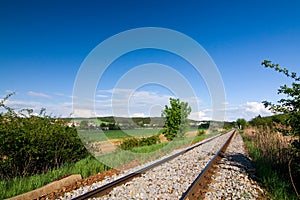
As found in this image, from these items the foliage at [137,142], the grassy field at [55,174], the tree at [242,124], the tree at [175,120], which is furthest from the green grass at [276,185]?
the tree at [242,124]

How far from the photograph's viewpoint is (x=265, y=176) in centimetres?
663

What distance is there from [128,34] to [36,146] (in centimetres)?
1031

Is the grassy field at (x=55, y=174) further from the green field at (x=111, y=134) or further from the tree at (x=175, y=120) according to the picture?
the tree at (x=175, y=120)

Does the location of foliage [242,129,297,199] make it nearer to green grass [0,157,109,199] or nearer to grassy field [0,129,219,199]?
grassy field [0,129,219,199]

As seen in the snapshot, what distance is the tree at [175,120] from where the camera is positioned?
24.6 meters

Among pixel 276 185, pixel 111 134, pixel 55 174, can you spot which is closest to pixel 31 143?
pixel 55 174

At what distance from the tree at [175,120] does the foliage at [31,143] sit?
16311mm

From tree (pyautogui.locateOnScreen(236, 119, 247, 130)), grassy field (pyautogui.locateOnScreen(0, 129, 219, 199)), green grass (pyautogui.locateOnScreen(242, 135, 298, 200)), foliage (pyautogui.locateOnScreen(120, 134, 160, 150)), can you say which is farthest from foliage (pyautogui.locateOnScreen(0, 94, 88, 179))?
tree (pyautogui.locateOnScreen(236, 119, 247, 130))

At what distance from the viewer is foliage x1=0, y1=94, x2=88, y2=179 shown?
6738 millimetres

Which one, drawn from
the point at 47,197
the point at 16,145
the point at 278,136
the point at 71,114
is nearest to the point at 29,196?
the point at 47,197

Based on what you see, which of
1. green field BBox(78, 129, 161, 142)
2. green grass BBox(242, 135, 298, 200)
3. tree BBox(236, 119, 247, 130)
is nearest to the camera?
green grass BBox(242, 135, 298, 200)

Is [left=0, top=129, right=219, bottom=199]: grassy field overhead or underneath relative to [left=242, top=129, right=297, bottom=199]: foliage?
underneath

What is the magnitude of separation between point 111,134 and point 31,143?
12970 millimetres

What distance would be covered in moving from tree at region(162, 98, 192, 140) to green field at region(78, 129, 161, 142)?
5.50ft
